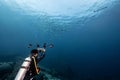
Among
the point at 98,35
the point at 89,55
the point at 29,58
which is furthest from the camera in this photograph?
the point at 89,55

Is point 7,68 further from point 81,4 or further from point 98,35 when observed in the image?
point 98,35

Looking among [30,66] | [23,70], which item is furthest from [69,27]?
[23,70]

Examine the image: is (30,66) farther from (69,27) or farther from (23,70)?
(69,27)

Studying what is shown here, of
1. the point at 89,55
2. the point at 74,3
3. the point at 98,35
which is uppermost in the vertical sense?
the point at 74,3

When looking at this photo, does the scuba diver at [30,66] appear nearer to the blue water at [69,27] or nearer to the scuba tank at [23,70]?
the scuba tank at [23,70]

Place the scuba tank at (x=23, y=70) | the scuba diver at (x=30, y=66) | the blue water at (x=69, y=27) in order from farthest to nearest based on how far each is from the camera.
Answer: the blue water at (x=69, y=27), the scuba diver at (x=30, y=66), the scuba tank at (x=23, y=70)

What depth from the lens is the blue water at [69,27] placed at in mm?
34875

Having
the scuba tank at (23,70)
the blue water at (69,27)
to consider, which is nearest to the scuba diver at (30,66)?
the scuba tank at (23,70)

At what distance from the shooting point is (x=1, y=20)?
56.1m

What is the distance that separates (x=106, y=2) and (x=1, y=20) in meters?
37.3

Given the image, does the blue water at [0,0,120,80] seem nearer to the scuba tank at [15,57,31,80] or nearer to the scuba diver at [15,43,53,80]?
the scuba diver at [15,43,53,80]

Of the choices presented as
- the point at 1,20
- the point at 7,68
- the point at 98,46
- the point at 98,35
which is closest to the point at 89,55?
the point at 98,46

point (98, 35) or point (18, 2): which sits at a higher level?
point (18, 2)

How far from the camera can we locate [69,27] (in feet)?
183
